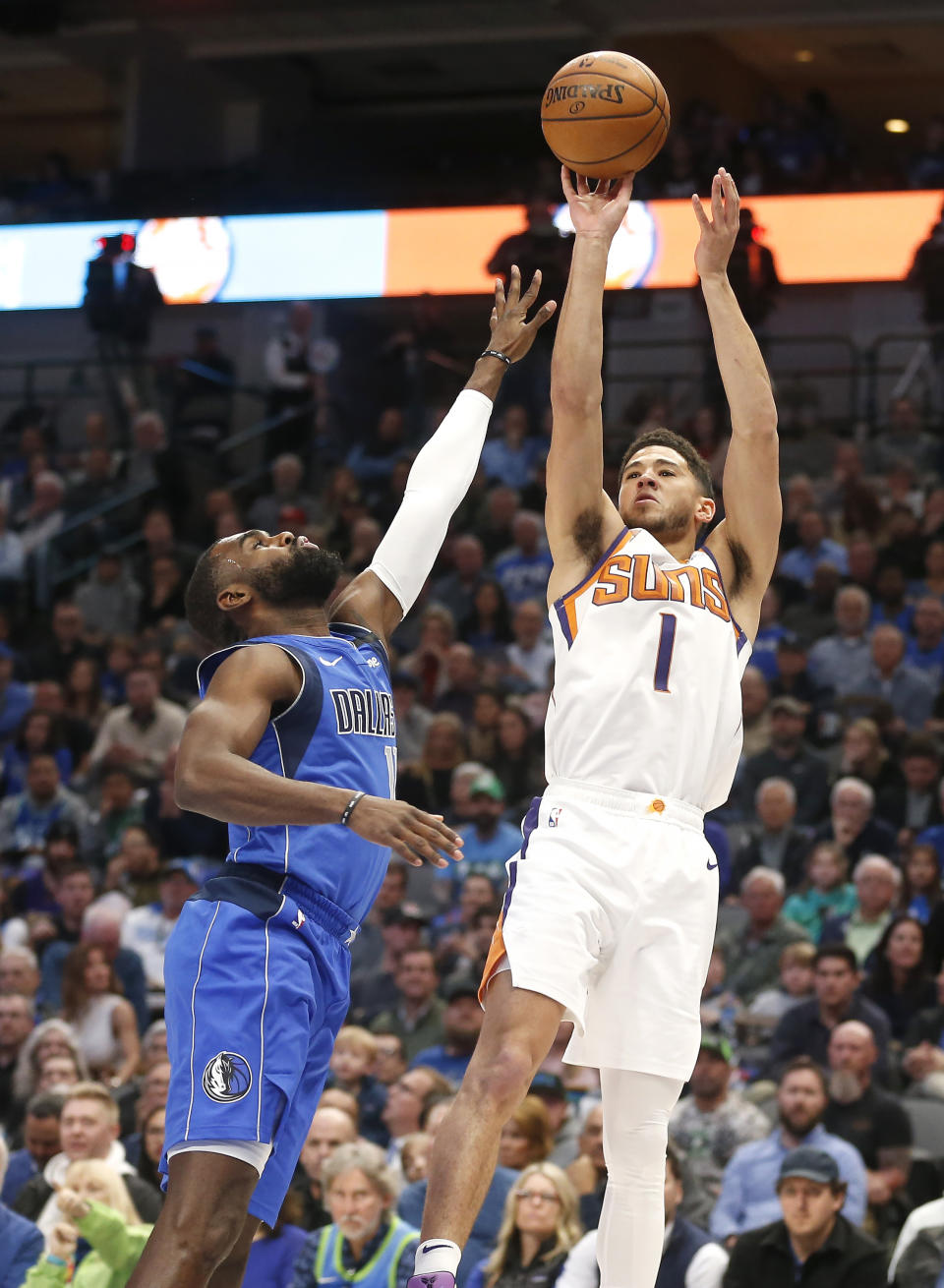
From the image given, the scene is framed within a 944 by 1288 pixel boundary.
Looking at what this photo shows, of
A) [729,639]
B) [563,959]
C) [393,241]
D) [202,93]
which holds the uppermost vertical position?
[202,93]

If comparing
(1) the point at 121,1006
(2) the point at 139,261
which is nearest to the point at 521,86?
(2) the point at 139,261

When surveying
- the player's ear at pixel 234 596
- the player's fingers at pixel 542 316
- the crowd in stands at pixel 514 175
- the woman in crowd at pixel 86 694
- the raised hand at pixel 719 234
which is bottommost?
the player's ear at pixel 234 596

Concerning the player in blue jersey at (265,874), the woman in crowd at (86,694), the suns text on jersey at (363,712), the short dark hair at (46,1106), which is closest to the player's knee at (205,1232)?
the player in blue jersey at (265,874)

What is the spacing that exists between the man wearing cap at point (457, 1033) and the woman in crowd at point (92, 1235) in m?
2.09

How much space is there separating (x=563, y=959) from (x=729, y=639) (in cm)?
107

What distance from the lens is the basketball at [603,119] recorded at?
18.2ft

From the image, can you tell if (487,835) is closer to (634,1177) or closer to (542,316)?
(542,316)

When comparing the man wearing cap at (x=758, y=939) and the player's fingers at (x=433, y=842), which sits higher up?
the player's fingers at (x=433, y=842)

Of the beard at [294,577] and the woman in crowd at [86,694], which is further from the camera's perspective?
the woman in crowd at [86,694]

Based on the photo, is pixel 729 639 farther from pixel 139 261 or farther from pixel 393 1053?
pixel 139 261

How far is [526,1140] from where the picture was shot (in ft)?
27.6

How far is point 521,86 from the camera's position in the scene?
21.8m

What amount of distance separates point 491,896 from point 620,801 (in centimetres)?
569

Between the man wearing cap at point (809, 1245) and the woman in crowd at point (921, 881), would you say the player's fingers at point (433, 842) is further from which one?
the woman in crowd at point (921, 881)
